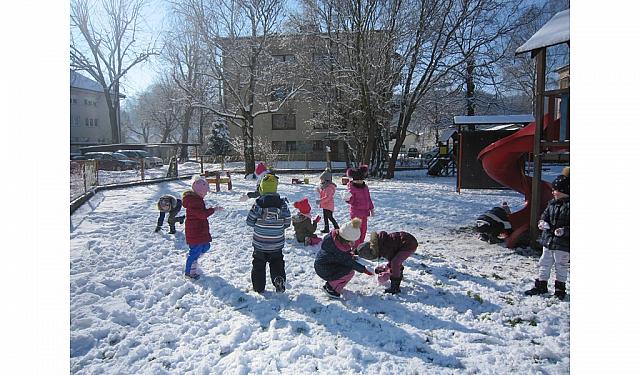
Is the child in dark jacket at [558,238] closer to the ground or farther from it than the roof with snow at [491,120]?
closer to the ground

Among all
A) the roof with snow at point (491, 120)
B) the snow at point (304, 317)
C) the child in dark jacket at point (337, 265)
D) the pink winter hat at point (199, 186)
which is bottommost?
the snow at point (304, 317)

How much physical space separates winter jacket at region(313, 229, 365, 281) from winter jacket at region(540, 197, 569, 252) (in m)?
1.62

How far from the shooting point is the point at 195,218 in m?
4.07

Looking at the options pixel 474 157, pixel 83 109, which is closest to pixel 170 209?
pixel 83 109

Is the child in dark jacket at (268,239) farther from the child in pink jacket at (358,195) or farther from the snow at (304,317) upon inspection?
the child in pink jacket at (358,195)

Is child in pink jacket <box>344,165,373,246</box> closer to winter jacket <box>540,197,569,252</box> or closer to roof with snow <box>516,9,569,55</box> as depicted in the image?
winter jacket <box>540,197,569,252</box>

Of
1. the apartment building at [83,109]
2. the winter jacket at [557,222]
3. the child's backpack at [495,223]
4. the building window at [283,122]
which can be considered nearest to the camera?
the apartment building at [83,109]

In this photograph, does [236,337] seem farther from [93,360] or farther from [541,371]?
[541,371]

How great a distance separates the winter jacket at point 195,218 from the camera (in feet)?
13.2

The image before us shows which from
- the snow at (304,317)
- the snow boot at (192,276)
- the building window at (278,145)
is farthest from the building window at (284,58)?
the snow boot at (192,276)

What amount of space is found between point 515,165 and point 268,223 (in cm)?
360

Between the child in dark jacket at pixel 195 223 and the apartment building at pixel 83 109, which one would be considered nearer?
the apartment building at pixel 83 109

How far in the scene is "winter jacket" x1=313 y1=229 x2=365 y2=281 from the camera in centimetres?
345

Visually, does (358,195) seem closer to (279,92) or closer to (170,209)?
(170,209)
